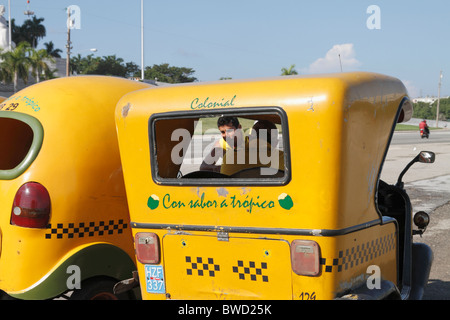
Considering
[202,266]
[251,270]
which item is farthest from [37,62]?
[251,270]

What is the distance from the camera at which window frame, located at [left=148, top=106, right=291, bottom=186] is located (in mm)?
3392

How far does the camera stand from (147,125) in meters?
3.86

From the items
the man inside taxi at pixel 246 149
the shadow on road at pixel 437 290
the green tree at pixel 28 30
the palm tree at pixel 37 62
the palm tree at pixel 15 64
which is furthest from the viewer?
the green tree at pixel 28 30

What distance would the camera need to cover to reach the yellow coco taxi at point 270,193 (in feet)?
10.8

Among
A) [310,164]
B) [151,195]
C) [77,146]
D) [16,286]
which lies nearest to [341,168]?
[310,164]

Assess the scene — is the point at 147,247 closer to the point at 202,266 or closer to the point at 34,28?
the point at 202,266

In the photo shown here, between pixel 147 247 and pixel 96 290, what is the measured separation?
60 centimetres

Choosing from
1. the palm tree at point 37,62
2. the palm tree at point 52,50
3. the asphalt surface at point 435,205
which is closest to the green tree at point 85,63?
the palm tree at point 52,50

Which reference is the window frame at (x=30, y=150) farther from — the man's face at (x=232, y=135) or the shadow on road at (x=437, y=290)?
the shadow on road at (x=437, y=290)

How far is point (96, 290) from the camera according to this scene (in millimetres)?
4160

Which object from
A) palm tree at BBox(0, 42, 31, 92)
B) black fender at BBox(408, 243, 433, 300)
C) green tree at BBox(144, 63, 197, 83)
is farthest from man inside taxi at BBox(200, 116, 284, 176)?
green tree at BBox(144, 63, 197, 83)

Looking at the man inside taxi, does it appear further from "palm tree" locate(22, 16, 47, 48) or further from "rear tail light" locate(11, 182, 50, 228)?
"palm tree" locate(22, 16, 47, 48)

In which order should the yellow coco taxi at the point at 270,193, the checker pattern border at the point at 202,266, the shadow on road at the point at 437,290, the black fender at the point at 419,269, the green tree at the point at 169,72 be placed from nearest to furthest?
1. the yellow coco taxi at the point at 270,193
2. the checker pattern border at the point at 202,266
3. the black fender at the point at 419,269
4. the shadow on road at the point at 437,290
5. the green tree at the point at 169,72

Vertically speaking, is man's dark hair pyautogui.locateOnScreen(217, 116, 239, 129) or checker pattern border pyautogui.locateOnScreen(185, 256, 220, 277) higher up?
man's dark hair pyautogui.locateOnScreen(217, 116, 239, 129)
